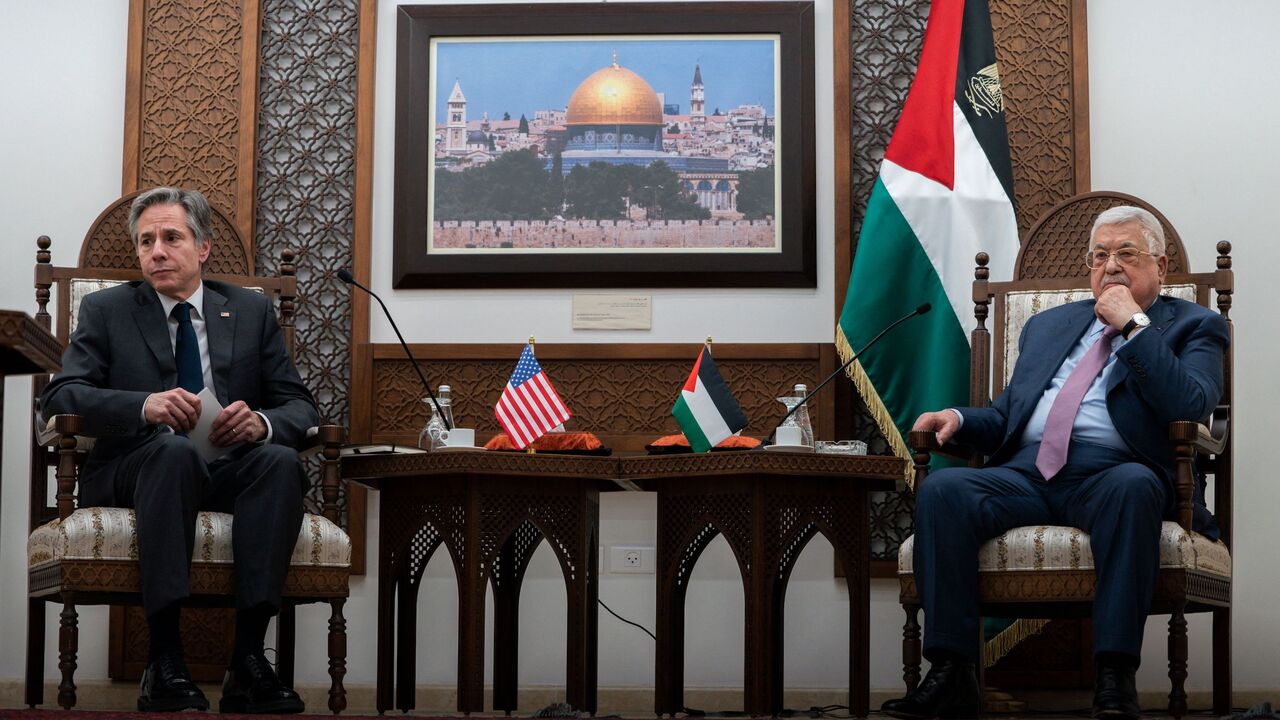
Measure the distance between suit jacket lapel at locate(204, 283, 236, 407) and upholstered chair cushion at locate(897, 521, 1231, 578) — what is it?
1865 millimetres

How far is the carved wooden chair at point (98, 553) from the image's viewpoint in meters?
3.05

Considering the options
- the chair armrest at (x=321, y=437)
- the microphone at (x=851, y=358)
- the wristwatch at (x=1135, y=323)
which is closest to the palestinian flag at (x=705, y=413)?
the microphone at (x=851, y=358)

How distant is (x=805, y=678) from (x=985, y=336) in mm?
1193

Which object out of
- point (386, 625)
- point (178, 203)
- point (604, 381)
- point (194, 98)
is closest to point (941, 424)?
point (604, 381)

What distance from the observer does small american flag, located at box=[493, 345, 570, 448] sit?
11.8ft

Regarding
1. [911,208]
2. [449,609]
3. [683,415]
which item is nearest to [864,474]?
[683,415]

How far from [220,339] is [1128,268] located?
2.24m

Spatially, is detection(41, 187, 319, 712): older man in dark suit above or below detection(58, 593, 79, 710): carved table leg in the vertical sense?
above

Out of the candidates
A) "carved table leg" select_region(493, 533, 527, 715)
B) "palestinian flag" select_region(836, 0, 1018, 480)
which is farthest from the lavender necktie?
"carved table leg" select_region(493, 533, 527, 715)

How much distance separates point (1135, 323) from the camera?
3203 millimetres

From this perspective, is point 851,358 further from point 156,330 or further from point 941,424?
point 156,330

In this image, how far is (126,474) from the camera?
3.21 m

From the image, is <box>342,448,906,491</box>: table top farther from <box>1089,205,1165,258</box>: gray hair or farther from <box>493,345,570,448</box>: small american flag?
<box>1089,205,1165,258</box>: gray hair

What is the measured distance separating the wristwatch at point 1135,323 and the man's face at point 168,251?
2274 mm
